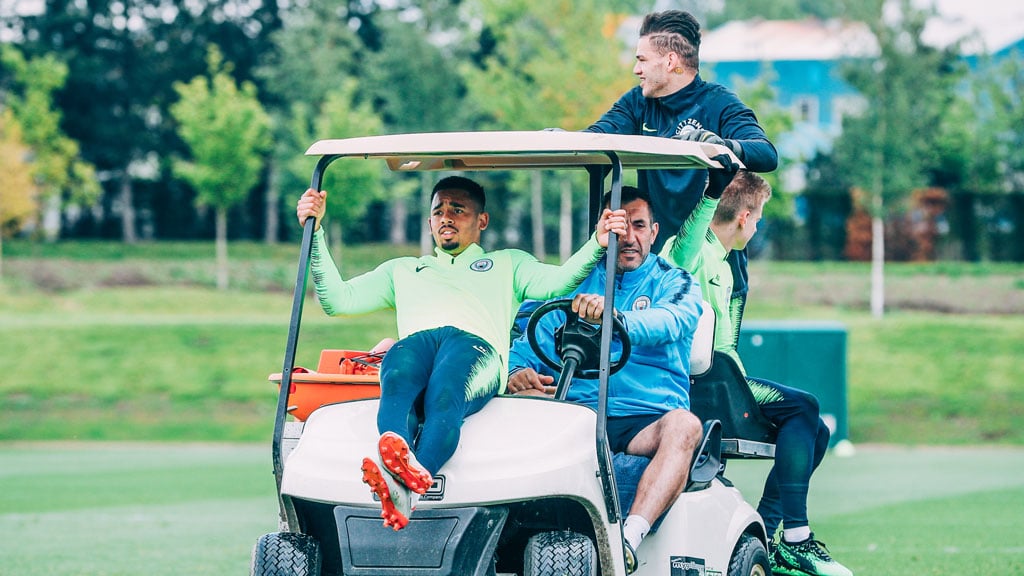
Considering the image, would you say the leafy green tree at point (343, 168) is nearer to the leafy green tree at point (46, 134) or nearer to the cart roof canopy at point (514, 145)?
the leafy green tree at point (46, 134)

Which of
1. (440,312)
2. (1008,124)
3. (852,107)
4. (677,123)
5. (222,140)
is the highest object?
(852,107)

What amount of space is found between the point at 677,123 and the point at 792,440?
142cm

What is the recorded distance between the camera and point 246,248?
125ft

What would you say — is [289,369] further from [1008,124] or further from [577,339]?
[1008,124]

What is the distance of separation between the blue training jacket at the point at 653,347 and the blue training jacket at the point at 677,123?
2.72 feet

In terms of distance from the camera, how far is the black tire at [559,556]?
4.54m

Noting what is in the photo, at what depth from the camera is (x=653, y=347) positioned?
5586 mm

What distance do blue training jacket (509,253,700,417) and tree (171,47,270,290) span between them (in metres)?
28.5

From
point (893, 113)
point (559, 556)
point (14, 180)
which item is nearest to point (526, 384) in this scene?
point (559, 556)

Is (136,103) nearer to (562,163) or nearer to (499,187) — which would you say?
(499,187)

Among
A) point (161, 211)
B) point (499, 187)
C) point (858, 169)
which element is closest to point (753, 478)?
point (858, 169)

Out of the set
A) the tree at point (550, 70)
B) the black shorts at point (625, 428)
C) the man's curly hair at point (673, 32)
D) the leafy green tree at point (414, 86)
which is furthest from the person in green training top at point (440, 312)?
the leafy green tree at point (414, 86)

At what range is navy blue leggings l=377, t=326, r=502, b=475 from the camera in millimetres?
4688

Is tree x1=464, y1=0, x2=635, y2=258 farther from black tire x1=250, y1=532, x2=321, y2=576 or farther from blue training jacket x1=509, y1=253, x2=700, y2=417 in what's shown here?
black tire x1=250, y1=532, x2=321, y2=576
